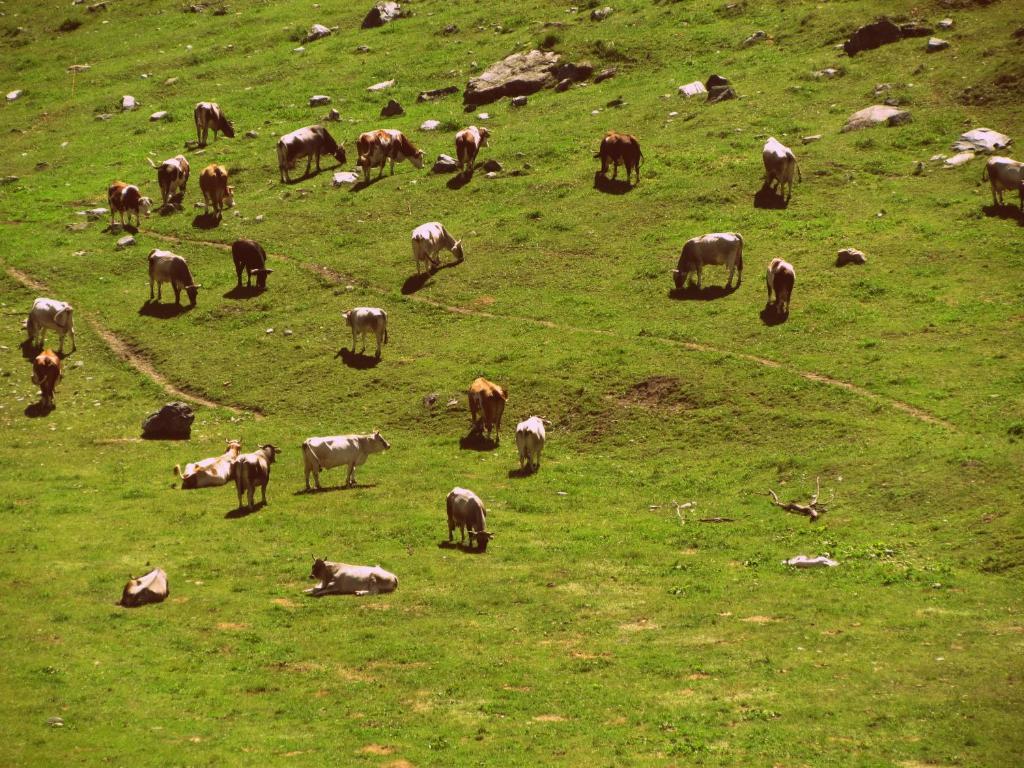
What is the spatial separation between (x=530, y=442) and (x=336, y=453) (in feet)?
15.9

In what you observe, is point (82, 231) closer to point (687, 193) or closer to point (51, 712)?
point (687, 193)

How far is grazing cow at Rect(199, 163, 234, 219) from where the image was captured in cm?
5572

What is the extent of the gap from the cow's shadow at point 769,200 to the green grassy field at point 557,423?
24.9 inches

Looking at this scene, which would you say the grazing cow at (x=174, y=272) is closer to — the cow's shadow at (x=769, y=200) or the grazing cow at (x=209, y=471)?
the grazing cow at (x=209, y=471)

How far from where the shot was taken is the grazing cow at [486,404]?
38.8m

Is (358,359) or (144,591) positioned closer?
(144,591)

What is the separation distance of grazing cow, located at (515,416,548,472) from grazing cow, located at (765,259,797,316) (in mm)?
9923

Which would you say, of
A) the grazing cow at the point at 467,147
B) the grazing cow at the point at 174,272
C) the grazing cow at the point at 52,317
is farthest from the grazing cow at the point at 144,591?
the grazing cow at the point at 467,147

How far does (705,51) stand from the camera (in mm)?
64500

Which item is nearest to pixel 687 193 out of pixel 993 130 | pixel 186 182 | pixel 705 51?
Result: pixel 993 130

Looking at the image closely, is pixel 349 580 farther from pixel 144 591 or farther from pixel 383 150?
pixel 383 150

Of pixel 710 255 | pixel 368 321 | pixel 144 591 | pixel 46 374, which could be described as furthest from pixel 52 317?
pixel 710 255

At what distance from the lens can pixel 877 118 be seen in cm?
5475

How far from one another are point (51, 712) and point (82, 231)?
36.1m
